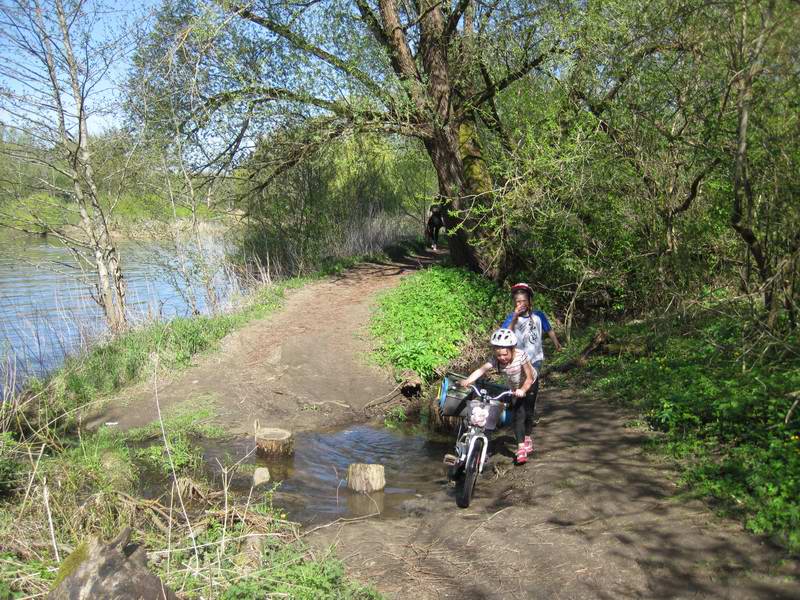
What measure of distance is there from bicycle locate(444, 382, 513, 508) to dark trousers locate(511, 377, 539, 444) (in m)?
0.32

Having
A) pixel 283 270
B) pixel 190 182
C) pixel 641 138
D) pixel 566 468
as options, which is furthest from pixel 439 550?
pixel 283 270

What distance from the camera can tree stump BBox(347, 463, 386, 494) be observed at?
7.16 meters

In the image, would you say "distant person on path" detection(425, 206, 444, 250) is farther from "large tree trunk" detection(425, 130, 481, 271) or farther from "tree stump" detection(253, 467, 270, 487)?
"tree stump" detection(253, 467, 270, 487)

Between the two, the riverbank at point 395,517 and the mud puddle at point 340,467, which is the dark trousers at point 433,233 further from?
the mud puddle at point 340,467

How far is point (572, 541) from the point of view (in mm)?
5121

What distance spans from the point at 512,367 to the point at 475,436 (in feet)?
2.80

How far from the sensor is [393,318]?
42.1 feet

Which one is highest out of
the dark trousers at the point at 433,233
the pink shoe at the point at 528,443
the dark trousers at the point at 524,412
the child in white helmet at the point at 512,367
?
the dark trousers at the point at 433,233

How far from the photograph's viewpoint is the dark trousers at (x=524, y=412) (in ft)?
22.4

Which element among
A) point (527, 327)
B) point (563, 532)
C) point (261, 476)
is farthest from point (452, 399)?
point (261, 476)

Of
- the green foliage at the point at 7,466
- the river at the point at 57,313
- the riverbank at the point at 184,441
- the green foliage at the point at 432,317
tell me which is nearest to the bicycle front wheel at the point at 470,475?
the riverbank at the point at 184,441

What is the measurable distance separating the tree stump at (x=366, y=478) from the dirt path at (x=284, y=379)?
8.53 ft

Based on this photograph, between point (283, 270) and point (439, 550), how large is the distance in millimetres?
13629

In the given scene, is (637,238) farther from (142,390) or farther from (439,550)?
(142,390)
